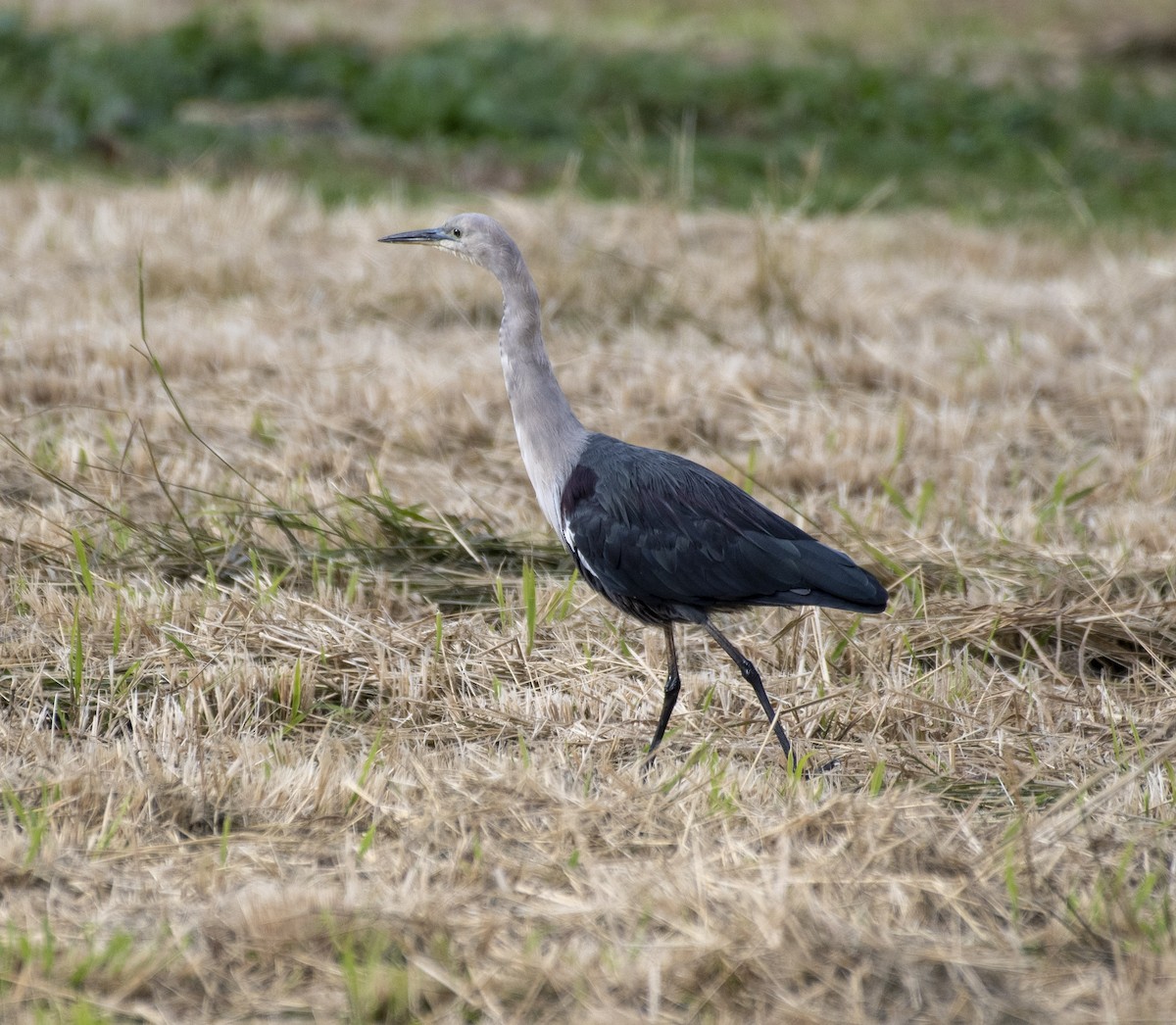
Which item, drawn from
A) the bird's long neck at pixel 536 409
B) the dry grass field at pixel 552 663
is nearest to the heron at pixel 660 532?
the bird's long neck at pixel 536 409

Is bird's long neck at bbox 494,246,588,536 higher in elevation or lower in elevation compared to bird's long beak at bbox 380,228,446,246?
lower

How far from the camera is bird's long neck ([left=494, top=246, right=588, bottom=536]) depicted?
3.92 metres

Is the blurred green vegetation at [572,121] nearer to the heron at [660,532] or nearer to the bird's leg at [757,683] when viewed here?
the heron at [660,532]

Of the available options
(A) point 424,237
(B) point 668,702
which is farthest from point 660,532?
(A) point 424,237

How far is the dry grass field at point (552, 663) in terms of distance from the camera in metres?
2.69

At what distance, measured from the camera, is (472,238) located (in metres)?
4.13

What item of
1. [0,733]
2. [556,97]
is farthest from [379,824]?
[556,97]

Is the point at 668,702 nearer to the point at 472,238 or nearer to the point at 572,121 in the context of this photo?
the point at 472,238

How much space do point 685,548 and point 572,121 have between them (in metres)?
9.92

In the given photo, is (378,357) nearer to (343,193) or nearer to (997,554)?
(997,554)

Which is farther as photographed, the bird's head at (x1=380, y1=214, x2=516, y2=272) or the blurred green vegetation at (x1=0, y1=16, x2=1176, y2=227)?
the blurred green vegetation at (x1=0, y1=16, x2=1176, y2=227)

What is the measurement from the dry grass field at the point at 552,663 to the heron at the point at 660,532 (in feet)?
1.08

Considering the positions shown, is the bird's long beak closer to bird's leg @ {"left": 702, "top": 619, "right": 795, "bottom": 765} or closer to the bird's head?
the bird's head

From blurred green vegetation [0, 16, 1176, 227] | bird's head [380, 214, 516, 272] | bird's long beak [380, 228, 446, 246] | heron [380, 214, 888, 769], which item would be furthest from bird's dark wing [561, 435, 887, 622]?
blurred green vegetation [0, 16, 1176, 227]
